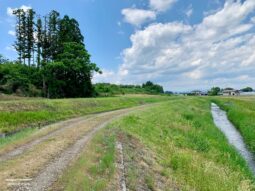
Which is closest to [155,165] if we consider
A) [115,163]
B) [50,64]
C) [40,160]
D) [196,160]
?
[196,160]

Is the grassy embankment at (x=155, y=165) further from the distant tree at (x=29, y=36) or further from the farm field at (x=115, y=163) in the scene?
the distant tree at (x=29, y=36)

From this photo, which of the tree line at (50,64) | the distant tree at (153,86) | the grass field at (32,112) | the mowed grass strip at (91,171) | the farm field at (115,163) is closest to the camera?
the mowed grass strip at (91,171)

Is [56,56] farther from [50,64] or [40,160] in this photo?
[40,160]

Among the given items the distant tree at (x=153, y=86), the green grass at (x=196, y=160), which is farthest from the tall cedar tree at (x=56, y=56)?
the distant tree at (x=153, y=86)

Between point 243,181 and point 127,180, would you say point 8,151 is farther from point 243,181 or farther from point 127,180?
point 243,181

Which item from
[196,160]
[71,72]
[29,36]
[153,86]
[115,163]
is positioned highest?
[29,36]

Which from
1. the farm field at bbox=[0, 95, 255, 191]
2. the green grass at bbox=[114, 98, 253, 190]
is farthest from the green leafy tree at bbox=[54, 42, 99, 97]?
the farm field at bbox=[0, 95, 255, 191]

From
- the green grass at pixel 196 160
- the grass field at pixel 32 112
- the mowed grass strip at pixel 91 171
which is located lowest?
the green grass at pixel 196 160

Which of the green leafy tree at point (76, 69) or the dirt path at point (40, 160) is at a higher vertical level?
the green leafy tree at point (76, 69)

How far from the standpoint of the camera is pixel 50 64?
5816 cm

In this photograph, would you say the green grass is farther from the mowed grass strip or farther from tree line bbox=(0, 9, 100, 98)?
tree line bbox=(0, 9, 100, 98)

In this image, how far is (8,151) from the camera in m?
13.1

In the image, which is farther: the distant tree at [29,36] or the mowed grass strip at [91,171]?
the distant tree at [29,36]

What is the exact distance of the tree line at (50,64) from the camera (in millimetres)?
57466
